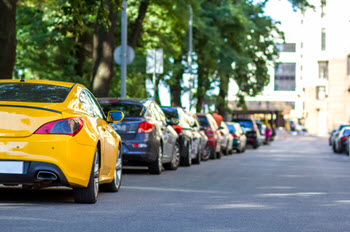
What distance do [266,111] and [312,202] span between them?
119884 millimetres

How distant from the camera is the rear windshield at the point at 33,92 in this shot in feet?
32.7

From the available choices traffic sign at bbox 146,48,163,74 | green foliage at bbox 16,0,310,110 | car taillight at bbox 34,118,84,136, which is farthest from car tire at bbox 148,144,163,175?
green foliage at bbox 16,0,310,110

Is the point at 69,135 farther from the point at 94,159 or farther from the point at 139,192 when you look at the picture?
the point at 139,192

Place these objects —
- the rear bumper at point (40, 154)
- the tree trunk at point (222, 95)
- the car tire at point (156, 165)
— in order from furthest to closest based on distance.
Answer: the tree trunk at point (222, 95) → the car tire at point (156, 165) → the rear bumper at point (40, 154)

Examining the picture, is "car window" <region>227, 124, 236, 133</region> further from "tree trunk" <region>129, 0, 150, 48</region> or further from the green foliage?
"tree trunk" <region>129, 0, 150, 48</region>

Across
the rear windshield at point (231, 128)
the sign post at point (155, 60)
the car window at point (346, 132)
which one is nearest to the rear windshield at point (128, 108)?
the sign post at point (155, 60)

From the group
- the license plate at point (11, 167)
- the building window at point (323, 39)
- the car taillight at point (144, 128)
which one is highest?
the building window at point (323, 39)

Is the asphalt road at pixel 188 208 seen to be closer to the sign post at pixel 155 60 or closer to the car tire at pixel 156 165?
the car tire at pixel 156 165

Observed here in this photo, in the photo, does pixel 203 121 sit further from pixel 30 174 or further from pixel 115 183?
pixel 30 174

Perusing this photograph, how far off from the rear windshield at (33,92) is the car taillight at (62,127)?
0.52 metres

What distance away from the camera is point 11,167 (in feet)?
30.6

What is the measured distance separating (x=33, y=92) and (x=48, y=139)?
3.50 ft

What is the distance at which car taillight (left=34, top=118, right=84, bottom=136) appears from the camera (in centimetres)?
940

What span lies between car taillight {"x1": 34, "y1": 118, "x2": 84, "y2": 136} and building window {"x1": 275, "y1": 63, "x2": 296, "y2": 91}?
482ft
